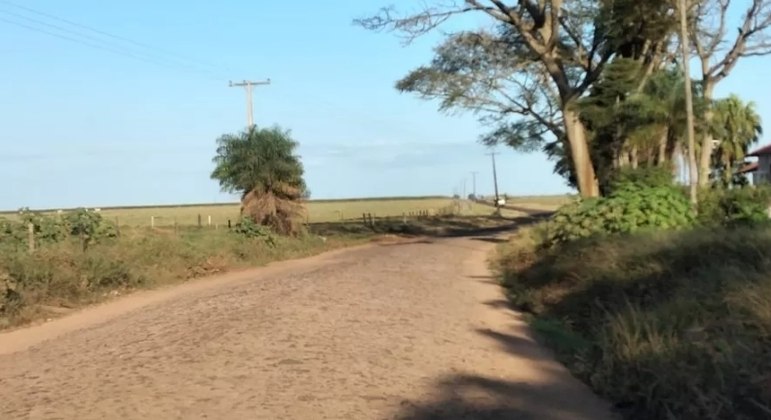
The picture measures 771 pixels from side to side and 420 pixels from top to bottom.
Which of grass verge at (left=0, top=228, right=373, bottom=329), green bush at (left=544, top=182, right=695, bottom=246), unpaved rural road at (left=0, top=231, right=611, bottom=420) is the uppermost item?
green bush at (left=544, top=182, right=695, bottom=246)

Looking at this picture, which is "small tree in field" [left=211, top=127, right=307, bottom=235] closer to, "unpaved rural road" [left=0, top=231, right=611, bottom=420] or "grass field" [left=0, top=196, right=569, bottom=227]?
"grass field" [left=0, top=196, right=569, bottom=227]

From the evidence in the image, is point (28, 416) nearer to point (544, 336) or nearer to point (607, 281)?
point (544, 336)

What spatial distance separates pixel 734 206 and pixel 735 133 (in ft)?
152

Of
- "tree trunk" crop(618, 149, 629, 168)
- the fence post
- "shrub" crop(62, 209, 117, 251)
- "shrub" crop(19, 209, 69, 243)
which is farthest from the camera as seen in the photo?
"tree trunk" crop(618, 149, 629, 168)

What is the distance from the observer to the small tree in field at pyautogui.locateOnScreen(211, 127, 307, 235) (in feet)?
126

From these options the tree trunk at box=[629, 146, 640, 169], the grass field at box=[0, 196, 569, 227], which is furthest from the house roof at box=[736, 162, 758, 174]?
the tree trunk at box=[629, 146, 640, 169]

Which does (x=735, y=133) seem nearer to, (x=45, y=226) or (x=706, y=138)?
(x=706, y=138)

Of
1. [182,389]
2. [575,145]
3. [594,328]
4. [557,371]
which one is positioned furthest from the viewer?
[575,145]

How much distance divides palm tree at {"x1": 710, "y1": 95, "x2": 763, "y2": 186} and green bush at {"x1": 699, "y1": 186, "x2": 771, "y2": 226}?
3576cm

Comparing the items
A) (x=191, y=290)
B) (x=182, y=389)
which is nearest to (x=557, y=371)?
(x=182, y=389)

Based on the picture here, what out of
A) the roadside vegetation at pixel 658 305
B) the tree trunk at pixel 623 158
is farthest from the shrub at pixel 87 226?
the tree trunk at pixel 623 158

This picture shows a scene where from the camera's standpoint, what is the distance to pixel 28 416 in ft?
28.4

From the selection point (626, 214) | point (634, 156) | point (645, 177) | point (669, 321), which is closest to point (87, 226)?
point (626, 214)

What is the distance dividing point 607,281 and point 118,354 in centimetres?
827
